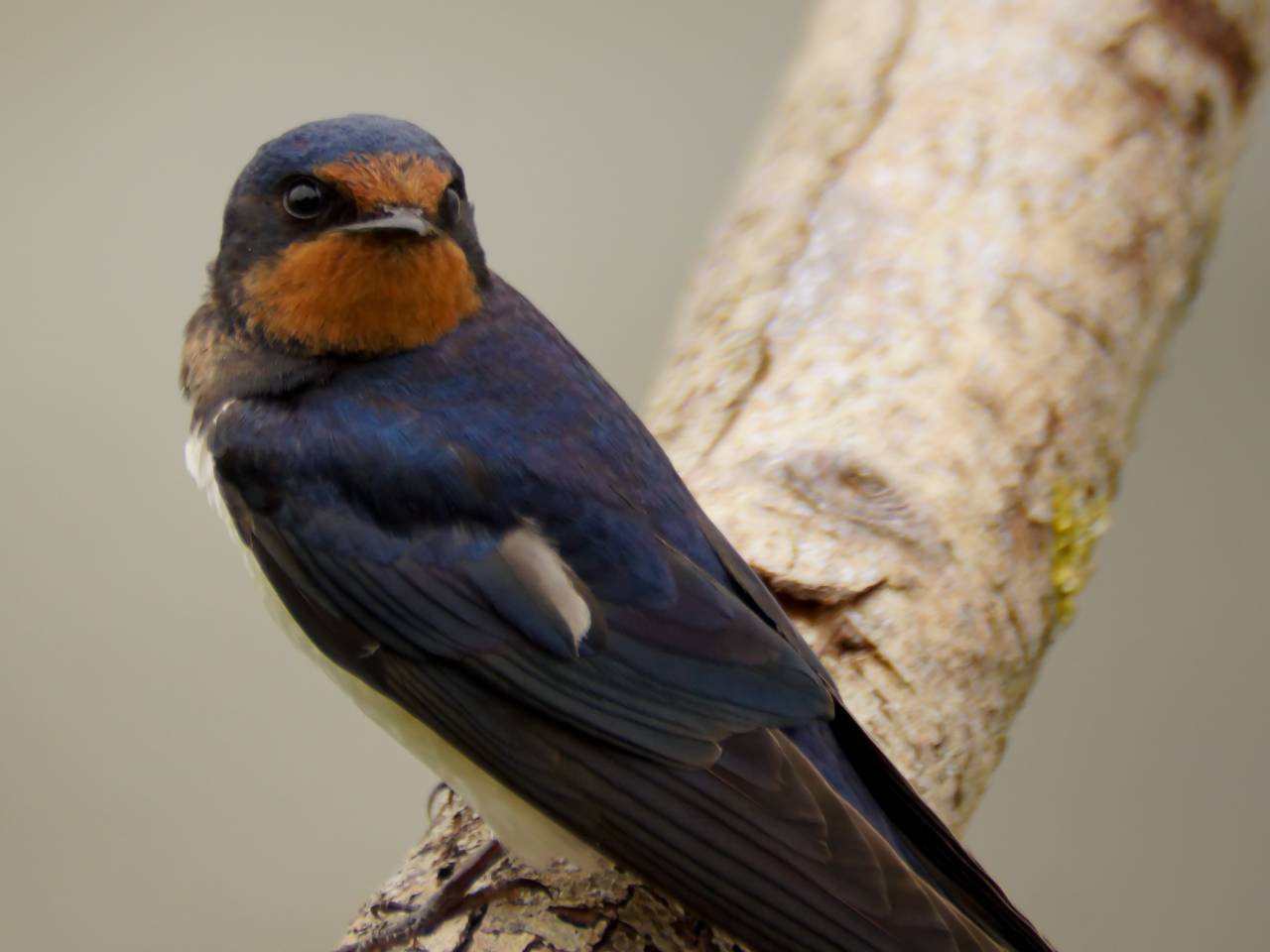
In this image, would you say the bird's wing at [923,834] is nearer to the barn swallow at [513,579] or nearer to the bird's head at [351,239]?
the barn swallow at [513,579]

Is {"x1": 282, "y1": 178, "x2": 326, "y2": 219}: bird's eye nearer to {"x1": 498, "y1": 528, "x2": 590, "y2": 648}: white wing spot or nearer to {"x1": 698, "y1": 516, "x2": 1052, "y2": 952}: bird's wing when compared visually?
{"x1": 498, "y1": 528, "x2": 590, "y2": 648}: white wing spot

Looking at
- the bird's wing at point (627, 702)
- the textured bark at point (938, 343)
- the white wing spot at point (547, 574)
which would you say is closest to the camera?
the bird's wing at point (627, 702)

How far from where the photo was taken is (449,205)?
3.90ft

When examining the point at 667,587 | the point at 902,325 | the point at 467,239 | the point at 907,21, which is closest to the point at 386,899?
the point at 667,587

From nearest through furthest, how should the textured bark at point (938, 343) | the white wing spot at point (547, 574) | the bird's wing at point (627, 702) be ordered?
the bird's wing at point (627, 702)
the white wing spot at point (547, 574)
the textured bark at point (938, 343)

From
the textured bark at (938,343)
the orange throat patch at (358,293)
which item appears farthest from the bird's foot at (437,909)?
the orange throat patch at (358,293)

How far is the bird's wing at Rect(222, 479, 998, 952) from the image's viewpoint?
3.25 feet

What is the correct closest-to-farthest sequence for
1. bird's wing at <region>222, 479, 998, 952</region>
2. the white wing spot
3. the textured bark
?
bird's wing at <region>222, 479, 998, 952</region>
the white wing spot
the textured bark

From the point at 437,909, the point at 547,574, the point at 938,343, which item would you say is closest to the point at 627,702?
the point at 547,574

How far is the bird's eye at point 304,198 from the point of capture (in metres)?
1.17

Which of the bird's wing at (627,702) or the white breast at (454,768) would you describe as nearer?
the bird's wing at (627,702)

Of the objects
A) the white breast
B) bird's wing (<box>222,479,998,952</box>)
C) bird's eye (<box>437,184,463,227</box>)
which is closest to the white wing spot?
bird's wing (<box>222,479,998,952</box>)

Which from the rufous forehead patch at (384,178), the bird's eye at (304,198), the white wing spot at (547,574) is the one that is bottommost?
the white wing spot at (547,574)

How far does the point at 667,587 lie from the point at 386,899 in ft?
1.03
